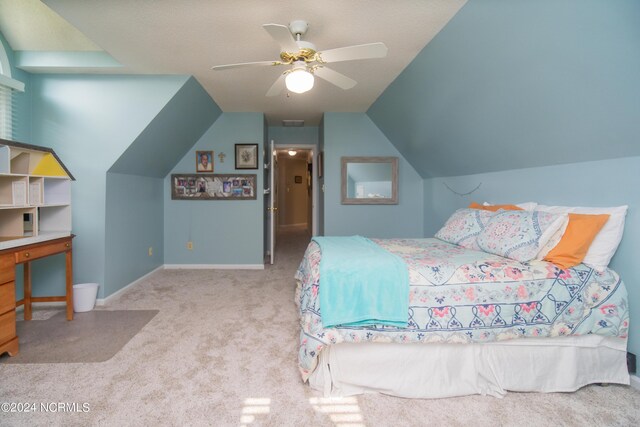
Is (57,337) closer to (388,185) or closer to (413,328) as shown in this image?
(413,328)

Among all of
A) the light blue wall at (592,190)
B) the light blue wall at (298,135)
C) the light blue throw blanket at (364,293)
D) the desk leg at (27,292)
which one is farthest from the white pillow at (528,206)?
the desk leg at (27,292)

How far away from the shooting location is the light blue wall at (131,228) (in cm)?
332

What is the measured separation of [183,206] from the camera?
4.71m

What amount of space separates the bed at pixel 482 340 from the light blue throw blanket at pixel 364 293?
0.05m

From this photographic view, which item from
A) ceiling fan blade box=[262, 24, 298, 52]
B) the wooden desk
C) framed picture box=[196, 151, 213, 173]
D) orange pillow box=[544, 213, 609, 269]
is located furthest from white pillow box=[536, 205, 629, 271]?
framed picture box=[196, 151, 213, 173]

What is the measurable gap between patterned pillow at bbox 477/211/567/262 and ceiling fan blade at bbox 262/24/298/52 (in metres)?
1.98

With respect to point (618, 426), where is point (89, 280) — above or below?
above

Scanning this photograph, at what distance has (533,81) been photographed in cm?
208

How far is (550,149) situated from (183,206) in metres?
4.61

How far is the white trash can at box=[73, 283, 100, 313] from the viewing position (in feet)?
9.71

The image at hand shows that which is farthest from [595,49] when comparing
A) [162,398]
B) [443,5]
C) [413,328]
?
[162,398]

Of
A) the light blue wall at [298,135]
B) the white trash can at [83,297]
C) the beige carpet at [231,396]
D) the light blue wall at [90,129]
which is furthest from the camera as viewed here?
the light blue wall at [298,135]

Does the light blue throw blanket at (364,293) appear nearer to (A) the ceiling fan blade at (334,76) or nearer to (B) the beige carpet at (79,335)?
(A) the ceiling fan blade at (334,76)

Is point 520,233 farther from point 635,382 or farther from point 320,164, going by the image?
point 320,164
